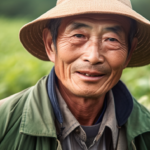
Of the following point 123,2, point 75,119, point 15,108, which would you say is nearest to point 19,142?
point 15,108

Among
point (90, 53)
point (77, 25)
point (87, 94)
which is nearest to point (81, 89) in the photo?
point (87, 94)

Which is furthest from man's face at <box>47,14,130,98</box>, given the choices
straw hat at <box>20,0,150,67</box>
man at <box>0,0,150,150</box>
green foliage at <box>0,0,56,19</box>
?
green foliage at <box>0,0,56,19</box>

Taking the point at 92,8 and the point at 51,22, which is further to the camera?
the point at 51,22

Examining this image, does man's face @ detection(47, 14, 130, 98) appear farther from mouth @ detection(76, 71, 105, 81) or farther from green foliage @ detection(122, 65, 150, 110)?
green foliage @ detection(122, 65, 150, 110)

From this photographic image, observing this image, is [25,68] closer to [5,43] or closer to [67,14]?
[67,14]

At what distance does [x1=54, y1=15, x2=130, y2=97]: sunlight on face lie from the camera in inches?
97.7

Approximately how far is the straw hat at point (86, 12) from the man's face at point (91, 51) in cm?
13

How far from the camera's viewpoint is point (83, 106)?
2.87 meters

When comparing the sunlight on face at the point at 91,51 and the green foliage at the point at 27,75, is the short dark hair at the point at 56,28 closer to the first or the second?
the sunlight on face at the point at 91,51

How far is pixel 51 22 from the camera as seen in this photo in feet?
8.98

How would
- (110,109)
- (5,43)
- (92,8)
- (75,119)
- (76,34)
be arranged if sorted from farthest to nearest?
(5,43)
(110,109)
(75,119)
(76,34)
(92,8)

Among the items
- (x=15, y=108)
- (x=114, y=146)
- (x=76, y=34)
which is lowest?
(x=114, y=146)

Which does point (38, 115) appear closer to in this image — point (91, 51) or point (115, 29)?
point (91, 51)

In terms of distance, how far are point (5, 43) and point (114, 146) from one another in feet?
35.1
